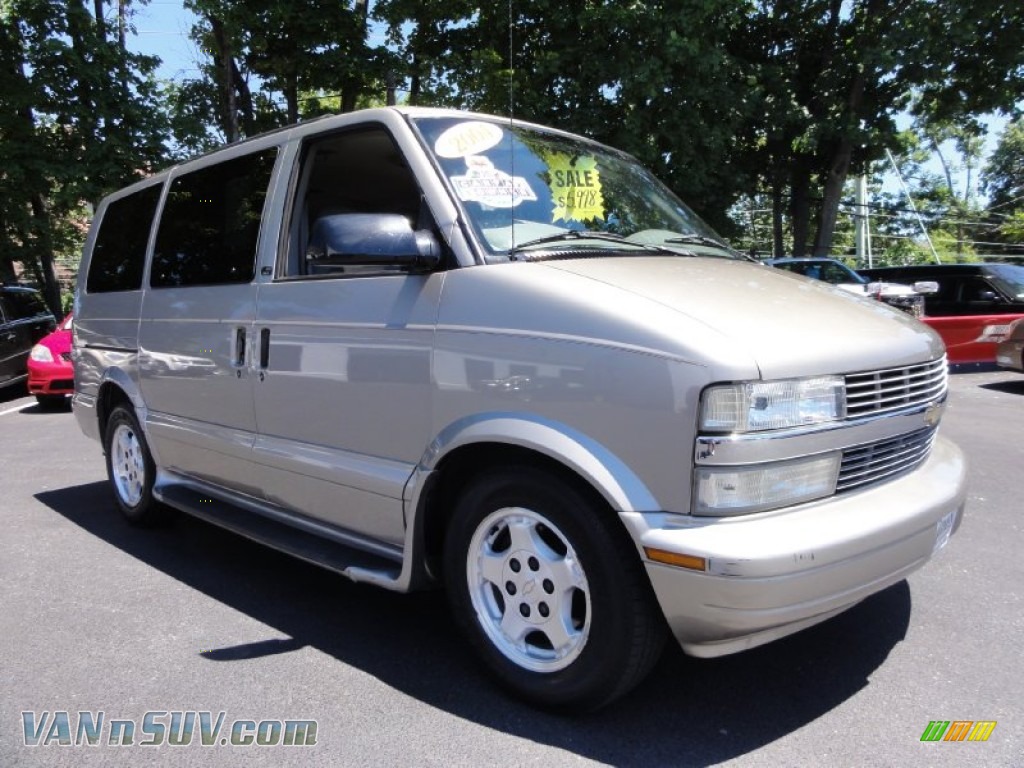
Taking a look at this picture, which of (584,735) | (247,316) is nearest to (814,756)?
(584,735)

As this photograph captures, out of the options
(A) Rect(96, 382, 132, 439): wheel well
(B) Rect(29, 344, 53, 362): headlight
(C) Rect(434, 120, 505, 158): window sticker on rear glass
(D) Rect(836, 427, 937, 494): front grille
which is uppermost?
(C) Rect(434, 120, 505, 158): window sticker on rear glass

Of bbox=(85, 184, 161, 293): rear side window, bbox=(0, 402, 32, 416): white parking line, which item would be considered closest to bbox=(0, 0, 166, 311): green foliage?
bbox=(0, 402, 32, 416): white parking line

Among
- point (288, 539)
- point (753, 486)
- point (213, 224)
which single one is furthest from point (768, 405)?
point (213, 224)

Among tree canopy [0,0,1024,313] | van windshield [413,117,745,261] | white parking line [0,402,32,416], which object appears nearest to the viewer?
van windshield [413,117,745,261]

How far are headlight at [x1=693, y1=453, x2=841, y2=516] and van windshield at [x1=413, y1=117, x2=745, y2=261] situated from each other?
1073 millimetres

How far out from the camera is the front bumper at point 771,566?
2.15 meters

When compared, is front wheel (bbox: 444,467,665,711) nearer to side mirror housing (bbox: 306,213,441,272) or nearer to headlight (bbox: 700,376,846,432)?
headlight (bbox: 700,376,846,432)

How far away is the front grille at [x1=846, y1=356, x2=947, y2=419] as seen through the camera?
244cm

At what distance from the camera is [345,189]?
141 inches

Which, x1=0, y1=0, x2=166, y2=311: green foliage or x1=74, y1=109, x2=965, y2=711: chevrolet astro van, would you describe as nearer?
x1=74, y1=109, x2=965, y2=711: chevrolet astro van

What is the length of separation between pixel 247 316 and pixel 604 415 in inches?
78.7

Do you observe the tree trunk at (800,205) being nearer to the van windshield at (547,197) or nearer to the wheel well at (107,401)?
the van windshield at (547,197)

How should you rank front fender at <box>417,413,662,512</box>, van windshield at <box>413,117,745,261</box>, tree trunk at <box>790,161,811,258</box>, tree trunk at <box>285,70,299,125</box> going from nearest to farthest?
front fender at <box>417,413,662,512</box>, van windshield at <box>413,117,745,261</box>, tree trunk at <box>285,70,299,125</box>, tree trunk at <box>790,161,811,258</box>

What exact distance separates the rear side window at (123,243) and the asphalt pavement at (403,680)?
1.74 meters
